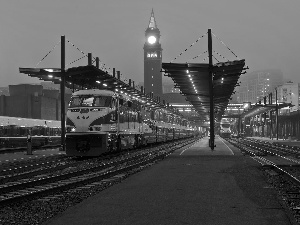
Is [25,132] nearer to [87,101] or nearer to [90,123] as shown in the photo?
[87,101]

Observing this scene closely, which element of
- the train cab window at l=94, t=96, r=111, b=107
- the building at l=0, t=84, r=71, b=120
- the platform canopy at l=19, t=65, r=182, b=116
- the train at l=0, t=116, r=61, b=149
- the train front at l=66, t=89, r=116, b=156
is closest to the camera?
the train front at l=66, t=89, r=116, b=156

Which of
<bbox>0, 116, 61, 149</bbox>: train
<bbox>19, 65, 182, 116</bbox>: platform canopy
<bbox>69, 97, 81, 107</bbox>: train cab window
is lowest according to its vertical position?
<bbox>0, 116, 61, 149</bbox>: train

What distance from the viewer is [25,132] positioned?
4528cm

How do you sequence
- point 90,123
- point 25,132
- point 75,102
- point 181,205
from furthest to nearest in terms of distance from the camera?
point 25,132, point 75,102, point 90,123, point 181,205

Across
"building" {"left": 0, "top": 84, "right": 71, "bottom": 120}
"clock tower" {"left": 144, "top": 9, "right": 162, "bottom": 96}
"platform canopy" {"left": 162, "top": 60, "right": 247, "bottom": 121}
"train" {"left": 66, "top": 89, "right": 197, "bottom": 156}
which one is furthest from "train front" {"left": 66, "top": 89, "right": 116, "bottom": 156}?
"clock tower" {"left": 144, "top": 9, "right": 162, "bottom": 96}

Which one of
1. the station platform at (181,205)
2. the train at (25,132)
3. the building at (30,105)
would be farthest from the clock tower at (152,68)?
the station platform at (181,205)

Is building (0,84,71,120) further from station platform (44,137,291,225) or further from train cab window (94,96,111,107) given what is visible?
station platform (44,137,291,225)

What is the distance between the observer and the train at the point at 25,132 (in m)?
41.2

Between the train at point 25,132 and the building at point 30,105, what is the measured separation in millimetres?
34821

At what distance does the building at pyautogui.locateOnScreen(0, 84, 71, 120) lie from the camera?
86938 millimetres

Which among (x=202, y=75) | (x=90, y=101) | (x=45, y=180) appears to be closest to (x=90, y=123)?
(x=90, y=101)

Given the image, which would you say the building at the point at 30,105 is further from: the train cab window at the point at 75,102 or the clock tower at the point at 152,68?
the clock tower at the point at 152,68

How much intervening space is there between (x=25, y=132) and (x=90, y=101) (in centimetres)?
2186

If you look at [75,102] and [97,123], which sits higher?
[75,102]
